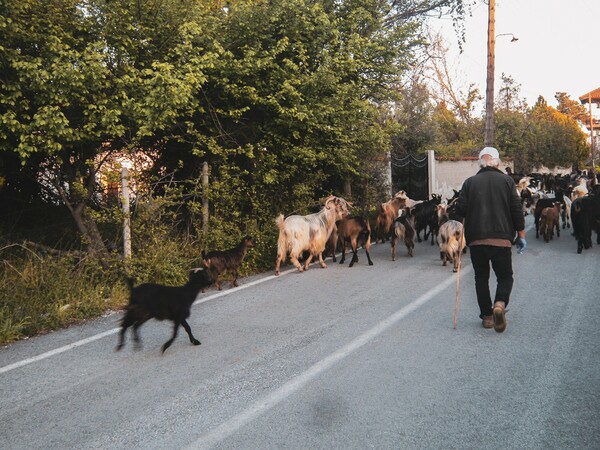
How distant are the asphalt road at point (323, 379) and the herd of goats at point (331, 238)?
1.57 feet

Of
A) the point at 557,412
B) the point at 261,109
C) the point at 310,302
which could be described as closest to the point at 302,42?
the point at 261,109

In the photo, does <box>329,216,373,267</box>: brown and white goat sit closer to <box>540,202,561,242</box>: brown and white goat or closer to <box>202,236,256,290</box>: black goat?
<box>202,236,256,290</box>: black goat

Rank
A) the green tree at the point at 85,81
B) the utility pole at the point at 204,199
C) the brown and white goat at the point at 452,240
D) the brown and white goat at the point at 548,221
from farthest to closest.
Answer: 1. the brown and white goat at the point at 548,221
2. the utility pole at the point at 204,199
3. the brown and white goat at the point at 452,240
4. the green tree at the point at 85,81

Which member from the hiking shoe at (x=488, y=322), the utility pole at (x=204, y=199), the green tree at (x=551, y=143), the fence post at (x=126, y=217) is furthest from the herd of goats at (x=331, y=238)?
the green tree at (x=551, y=143)

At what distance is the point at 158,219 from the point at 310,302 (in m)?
3.35

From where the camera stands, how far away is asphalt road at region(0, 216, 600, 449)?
397cm

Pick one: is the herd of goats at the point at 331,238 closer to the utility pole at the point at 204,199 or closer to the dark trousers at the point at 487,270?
the utility pole at the point at 204,199

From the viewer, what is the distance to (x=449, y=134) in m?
42.8

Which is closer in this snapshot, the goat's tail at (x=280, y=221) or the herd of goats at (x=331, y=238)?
the herd of goats at (x=331, y=238)

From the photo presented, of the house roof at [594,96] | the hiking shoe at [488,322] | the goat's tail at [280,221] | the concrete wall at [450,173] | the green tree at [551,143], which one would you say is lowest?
the hiking shoe at [488,322]

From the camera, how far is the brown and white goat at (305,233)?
1102cm

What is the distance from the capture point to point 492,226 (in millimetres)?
6609

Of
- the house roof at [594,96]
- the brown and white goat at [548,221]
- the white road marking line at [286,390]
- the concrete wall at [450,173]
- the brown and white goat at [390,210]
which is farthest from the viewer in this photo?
the house roof at [594,96]

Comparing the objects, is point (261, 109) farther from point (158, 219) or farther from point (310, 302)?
point (310, 302)
